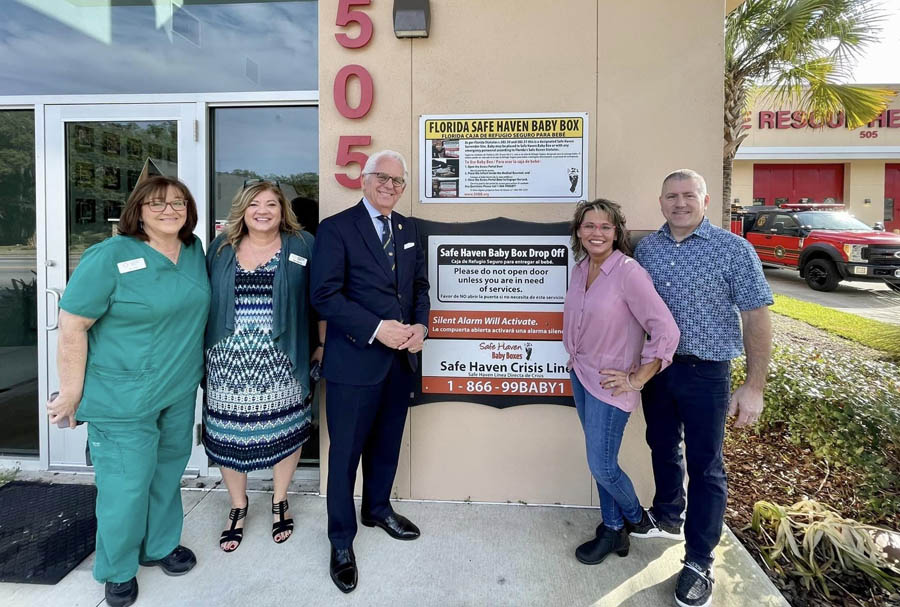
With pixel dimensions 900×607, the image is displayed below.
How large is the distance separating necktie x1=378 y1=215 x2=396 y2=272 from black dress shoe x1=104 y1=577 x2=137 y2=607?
6.26ft

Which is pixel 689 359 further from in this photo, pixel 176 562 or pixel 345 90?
pixel 176 562

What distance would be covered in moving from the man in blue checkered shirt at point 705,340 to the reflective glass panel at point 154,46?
266 cm

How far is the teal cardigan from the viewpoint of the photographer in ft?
8.70

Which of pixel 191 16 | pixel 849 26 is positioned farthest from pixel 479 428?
pixel 849 26

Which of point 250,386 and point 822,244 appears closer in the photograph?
point 250,386

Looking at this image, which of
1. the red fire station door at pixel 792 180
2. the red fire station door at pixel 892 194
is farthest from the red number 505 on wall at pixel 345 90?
the red fire station door at pixel 892 194

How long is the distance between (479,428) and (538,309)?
83cm

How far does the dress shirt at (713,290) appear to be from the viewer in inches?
92.9

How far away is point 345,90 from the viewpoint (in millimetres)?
3217

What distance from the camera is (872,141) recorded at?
21.5 m

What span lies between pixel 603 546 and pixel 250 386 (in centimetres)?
199

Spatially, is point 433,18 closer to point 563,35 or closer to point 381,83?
point 381,83

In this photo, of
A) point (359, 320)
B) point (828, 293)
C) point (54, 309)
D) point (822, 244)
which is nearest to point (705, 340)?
point (359, 320)

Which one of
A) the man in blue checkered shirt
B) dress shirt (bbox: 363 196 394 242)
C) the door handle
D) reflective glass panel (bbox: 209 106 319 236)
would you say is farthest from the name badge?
the man in blue checkered shirt
